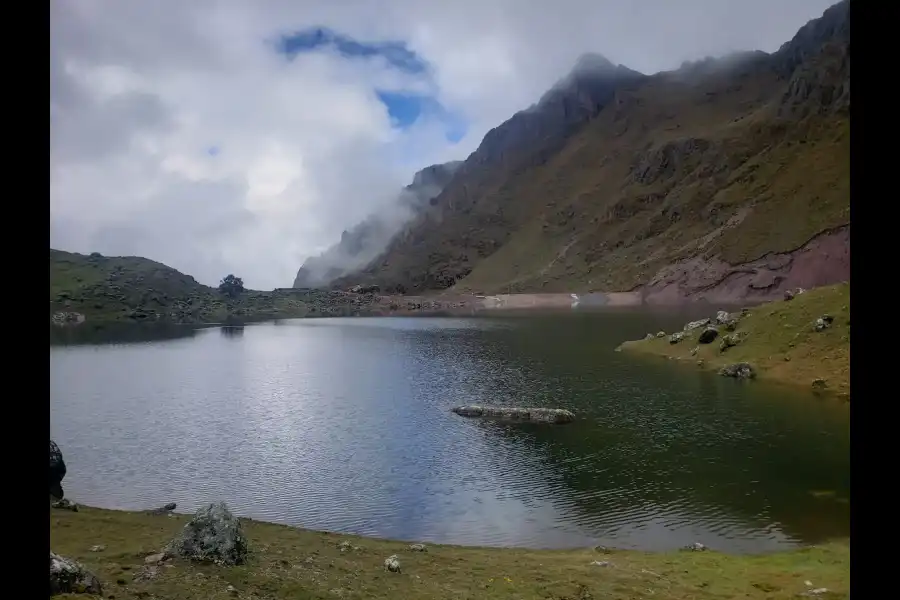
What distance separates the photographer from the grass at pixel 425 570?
15188 mm

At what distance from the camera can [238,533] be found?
16984mm

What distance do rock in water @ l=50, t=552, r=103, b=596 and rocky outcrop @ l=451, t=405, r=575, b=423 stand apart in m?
35.9

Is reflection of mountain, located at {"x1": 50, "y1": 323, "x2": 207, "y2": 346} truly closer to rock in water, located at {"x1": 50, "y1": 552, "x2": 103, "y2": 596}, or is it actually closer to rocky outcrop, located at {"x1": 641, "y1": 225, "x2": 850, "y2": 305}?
rock in water, located at {"x1": 50, "y1": 552, "x2": 103, "y2": 596}

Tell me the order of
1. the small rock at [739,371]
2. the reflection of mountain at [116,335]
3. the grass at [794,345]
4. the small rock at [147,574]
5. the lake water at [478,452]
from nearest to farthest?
the small rock at [147,574] < the lake water at [478,452] < the grass at [794,345] < the small rock at [739,371] < the reflection of mountain at [116,335]

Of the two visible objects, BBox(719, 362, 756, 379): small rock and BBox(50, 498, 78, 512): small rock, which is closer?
BBox(50, 498, 78, 512): small rock

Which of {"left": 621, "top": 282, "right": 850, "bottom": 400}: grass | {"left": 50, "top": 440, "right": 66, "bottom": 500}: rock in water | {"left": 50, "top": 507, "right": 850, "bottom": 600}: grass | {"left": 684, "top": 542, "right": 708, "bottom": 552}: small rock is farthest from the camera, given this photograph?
{"left": 621, "top": 282, "right": 850, "bottom": 400}: grass

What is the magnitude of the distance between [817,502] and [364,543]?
20.8m

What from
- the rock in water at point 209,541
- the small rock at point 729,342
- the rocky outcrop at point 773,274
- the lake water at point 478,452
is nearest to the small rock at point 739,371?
the lake water at point 478,452

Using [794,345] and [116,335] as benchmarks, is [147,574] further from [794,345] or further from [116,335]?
[116,335]

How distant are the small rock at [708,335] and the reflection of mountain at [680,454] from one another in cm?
877

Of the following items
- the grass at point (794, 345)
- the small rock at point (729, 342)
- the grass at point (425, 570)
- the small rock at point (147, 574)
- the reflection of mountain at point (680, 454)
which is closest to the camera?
the small rock at point (147, 574)

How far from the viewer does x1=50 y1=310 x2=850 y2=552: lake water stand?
27.8 meters

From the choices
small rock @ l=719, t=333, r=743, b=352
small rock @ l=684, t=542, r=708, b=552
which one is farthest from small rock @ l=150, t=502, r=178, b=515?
small rock @ l=719, t=333, r=743, b=352

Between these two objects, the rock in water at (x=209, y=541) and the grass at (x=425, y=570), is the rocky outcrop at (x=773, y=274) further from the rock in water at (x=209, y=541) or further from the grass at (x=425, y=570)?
the rock in water at (x=209, y=541)
